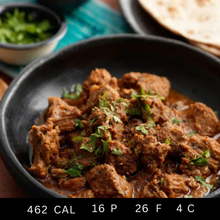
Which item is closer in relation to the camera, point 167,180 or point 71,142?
point 167,180

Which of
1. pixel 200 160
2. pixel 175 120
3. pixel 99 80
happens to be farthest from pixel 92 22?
pixel 200 160

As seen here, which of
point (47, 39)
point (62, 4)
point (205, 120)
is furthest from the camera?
point (62, 4)

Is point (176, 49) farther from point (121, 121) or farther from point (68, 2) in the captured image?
point (68, 2)

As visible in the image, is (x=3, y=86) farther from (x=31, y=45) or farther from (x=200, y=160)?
(x=200, y=160)

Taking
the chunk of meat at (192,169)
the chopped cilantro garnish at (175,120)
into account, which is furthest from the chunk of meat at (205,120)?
the chunk of meat at (192,169)

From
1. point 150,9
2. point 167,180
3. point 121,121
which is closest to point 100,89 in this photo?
point 121,121

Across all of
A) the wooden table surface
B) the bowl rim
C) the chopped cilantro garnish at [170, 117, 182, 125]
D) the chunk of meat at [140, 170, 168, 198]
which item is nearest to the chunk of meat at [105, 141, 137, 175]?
the chunk of meat at [140, 170, 168, 198]

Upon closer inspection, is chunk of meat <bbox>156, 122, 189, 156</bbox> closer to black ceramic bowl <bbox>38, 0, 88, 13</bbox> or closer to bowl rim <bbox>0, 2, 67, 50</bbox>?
bowl rim <bbox>0, 2, 67, 50</bbox>
